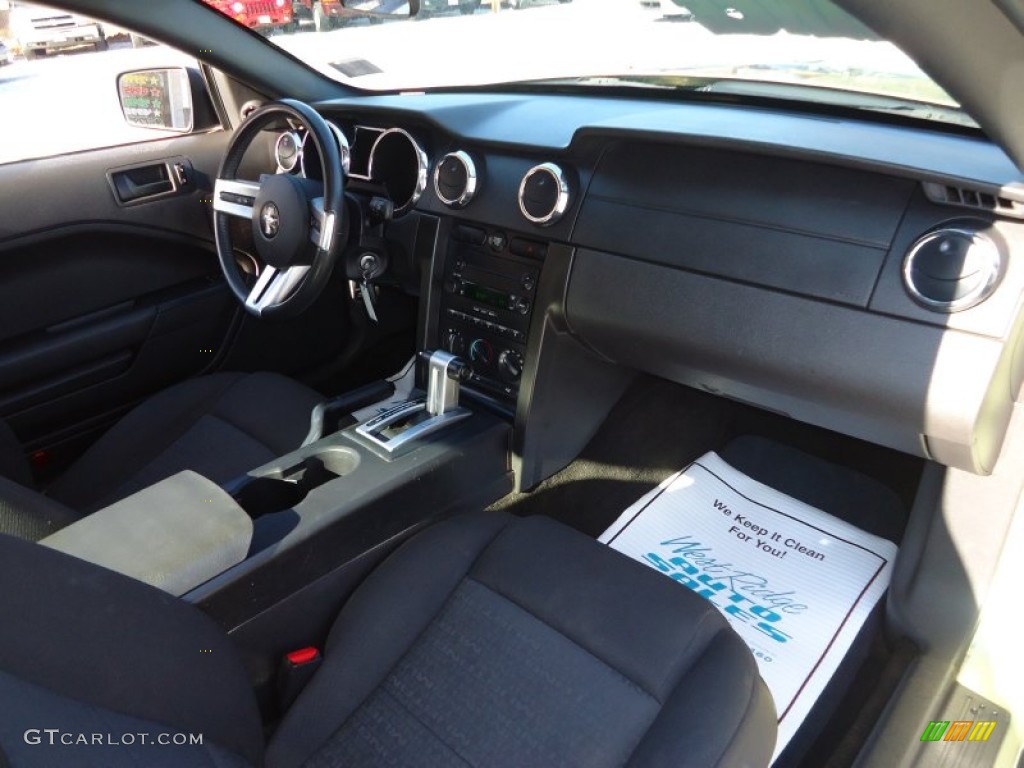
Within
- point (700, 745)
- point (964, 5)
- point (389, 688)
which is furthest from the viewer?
point (389, 688)

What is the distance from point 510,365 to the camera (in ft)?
5.66

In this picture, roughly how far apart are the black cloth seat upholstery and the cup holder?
25cm

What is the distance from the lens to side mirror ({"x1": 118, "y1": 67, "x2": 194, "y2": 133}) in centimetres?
209

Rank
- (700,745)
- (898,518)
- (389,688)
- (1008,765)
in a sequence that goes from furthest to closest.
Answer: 1. (898,518)
2. (1008,765)
3. (389,688)
4. (700,745)

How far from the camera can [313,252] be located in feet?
5.05

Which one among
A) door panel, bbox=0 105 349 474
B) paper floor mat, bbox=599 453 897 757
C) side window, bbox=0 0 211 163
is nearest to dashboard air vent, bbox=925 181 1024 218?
paper floor mat, bbox=599 453 897 757

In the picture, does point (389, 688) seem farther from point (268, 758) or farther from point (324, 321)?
point (324, 321)

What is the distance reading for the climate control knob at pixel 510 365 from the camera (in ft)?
5.62

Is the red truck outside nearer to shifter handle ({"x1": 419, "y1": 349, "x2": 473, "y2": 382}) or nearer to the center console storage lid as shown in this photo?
shifter handle ({"x1": 419, "y1": 349, "x2": 473, "y2": 382})

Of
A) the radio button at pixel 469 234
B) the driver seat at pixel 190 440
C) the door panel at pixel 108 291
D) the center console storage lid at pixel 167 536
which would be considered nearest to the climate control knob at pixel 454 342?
the radio button at pixel 469 234

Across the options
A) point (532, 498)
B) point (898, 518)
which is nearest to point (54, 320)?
point (532, 498)

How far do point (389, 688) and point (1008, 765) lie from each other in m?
0.98

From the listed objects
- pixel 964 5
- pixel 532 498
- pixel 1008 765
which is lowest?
pixel 532 498

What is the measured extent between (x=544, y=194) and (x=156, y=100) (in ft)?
3.88
